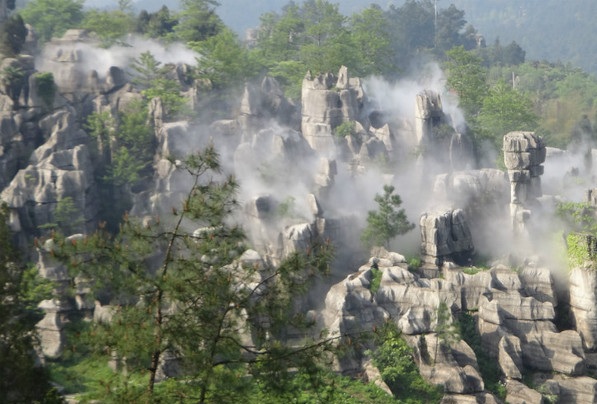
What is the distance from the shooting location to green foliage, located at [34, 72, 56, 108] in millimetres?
49781

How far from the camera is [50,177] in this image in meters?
45.6

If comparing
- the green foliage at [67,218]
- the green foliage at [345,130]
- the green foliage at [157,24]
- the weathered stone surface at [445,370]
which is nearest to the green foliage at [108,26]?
the green foliage at [157,24]

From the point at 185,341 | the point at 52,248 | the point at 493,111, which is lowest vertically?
the point at 185,341

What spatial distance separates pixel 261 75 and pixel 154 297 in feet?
135

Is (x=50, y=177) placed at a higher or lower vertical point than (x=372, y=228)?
higher

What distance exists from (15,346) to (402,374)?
21.4 m

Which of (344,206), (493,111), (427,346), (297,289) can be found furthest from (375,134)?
(297,289)

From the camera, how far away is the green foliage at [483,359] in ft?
133

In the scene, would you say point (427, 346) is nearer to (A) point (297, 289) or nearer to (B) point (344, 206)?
(B) point (344, 206)

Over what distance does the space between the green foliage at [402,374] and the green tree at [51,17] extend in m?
33.4

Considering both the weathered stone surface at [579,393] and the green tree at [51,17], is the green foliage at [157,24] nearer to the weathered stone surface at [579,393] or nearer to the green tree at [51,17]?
the green tree at [51,17]

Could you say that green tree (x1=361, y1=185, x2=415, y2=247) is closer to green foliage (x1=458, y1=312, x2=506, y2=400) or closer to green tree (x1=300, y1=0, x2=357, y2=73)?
green foliage (x1=458, y1=312, x2=506, y2=400)

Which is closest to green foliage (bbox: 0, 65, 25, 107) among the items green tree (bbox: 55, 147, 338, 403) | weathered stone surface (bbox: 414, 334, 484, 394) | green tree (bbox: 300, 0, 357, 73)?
green tree (bbox: 300, 0, 357, 73)

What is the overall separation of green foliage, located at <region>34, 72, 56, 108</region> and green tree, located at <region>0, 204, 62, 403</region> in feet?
92.7
